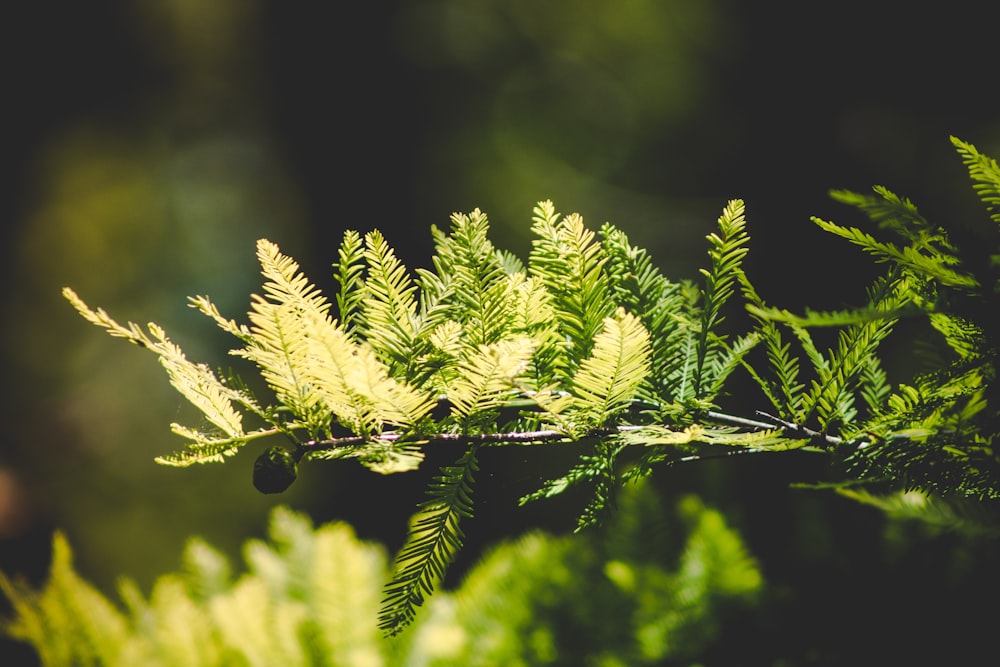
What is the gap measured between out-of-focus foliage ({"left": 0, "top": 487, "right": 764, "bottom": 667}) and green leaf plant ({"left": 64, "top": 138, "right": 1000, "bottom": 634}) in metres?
0.54

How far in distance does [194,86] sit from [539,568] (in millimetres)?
2482

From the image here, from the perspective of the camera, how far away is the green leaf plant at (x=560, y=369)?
29 cm

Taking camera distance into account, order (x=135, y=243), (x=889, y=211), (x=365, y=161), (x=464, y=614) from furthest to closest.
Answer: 1. (x=135, y=243)
2. (x=365, y=161)
3. (x=464, y=614)
4. (x=889, y=211)

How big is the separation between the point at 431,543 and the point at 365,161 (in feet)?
6.65

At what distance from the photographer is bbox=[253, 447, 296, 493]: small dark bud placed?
28 centimetres

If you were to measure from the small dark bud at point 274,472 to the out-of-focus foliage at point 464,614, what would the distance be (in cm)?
65

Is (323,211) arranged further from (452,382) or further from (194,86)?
(452,382)

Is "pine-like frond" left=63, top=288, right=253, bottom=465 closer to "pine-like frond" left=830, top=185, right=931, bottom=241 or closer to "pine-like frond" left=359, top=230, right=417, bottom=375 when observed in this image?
"pine-like frond" left=359, top=230, right=417, bottom=375

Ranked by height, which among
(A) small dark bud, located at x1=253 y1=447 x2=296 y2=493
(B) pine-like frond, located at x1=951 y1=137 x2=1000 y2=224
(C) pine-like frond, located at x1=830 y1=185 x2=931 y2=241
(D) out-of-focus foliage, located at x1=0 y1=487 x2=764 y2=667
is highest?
(B) pine-like frond, located at x1=951 y1=137 x2=1000 y2=224

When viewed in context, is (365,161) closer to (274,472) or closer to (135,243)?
(135,243)

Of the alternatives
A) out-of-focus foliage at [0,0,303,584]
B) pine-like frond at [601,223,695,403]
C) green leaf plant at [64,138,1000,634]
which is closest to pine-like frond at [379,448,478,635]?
green leaf plant at [64,138,1000,634]

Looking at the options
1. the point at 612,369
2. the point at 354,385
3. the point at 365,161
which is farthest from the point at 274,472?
the point at 365,161

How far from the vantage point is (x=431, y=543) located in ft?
1.02

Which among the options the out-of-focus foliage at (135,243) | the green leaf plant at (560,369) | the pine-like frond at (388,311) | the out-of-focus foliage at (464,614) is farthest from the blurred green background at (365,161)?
the pine-like frond at (388,311)
